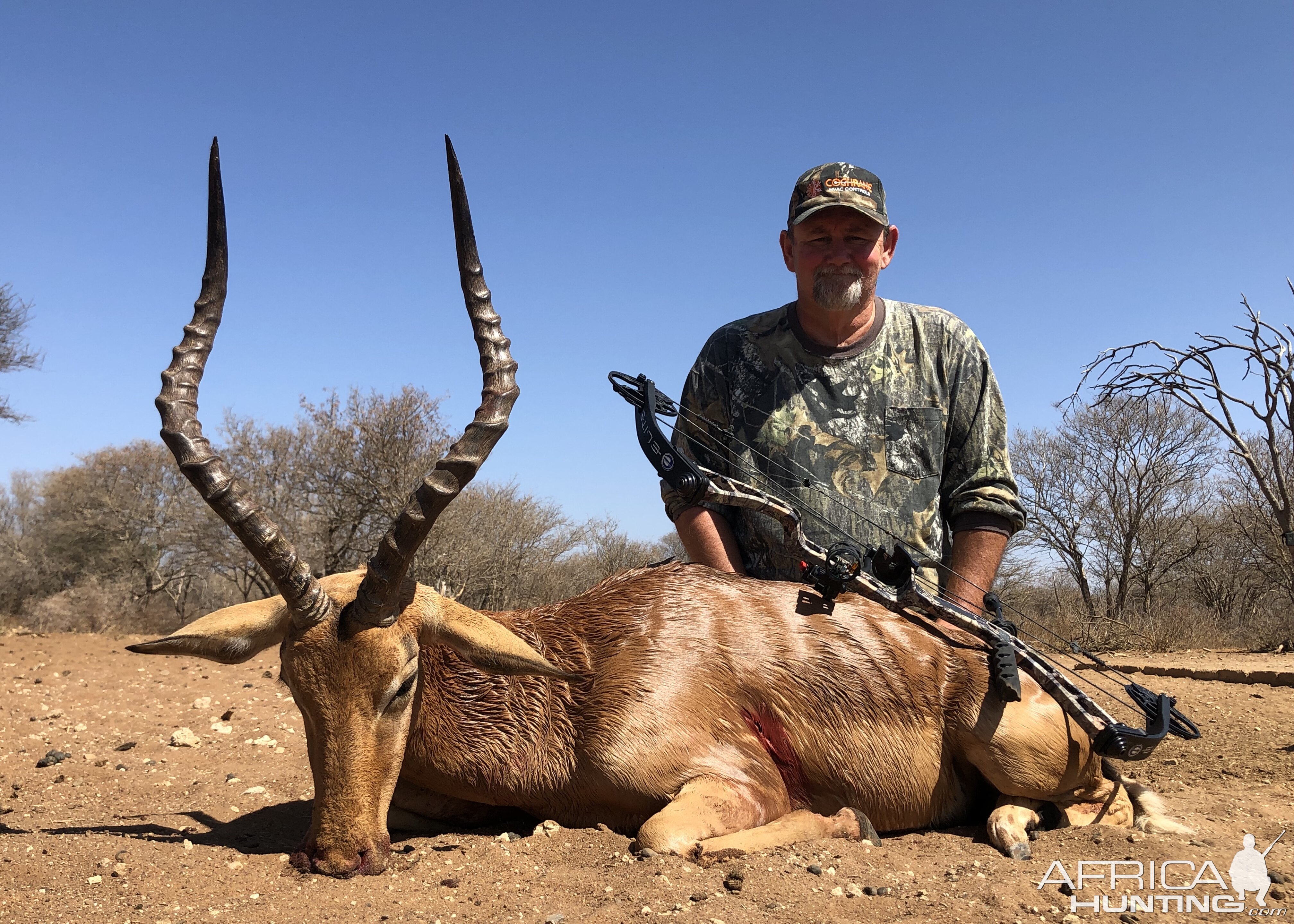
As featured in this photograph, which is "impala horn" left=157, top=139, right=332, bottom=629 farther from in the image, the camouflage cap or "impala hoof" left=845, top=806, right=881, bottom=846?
the camouflage cap

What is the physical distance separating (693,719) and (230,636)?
2084 mm

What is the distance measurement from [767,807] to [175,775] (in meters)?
3.78

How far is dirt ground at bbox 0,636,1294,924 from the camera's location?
3.20 meters

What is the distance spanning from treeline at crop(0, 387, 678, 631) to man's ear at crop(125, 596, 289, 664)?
12125 mm

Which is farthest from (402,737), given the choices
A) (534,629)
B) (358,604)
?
(534,629)

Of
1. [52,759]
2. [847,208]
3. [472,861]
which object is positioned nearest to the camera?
[472,861]

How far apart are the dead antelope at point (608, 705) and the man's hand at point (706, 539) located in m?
0.75

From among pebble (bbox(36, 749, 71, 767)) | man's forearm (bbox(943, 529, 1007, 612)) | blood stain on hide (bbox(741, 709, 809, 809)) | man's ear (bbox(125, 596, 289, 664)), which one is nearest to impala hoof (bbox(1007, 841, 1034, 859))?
blood stain on hide (bbox(741, 709, 809, 809))

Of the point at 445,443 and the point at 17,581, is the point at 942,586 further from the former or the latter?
the point at 17,581

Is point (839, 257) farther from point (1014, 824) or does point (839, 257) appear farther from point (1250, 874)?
point (1250, 874)

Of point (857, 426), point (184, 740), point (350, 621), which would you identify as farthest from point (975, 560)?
point (184, 740)

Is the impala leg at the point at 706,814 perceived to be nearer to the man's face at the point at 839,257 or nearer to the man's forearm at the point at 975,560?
the man's forearm at the point at 975,560

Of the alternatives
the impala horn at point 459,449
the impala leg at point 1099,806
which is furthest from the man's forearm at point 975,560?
the impala horn at point 459,449

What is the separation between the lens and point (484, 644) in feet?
13.4
